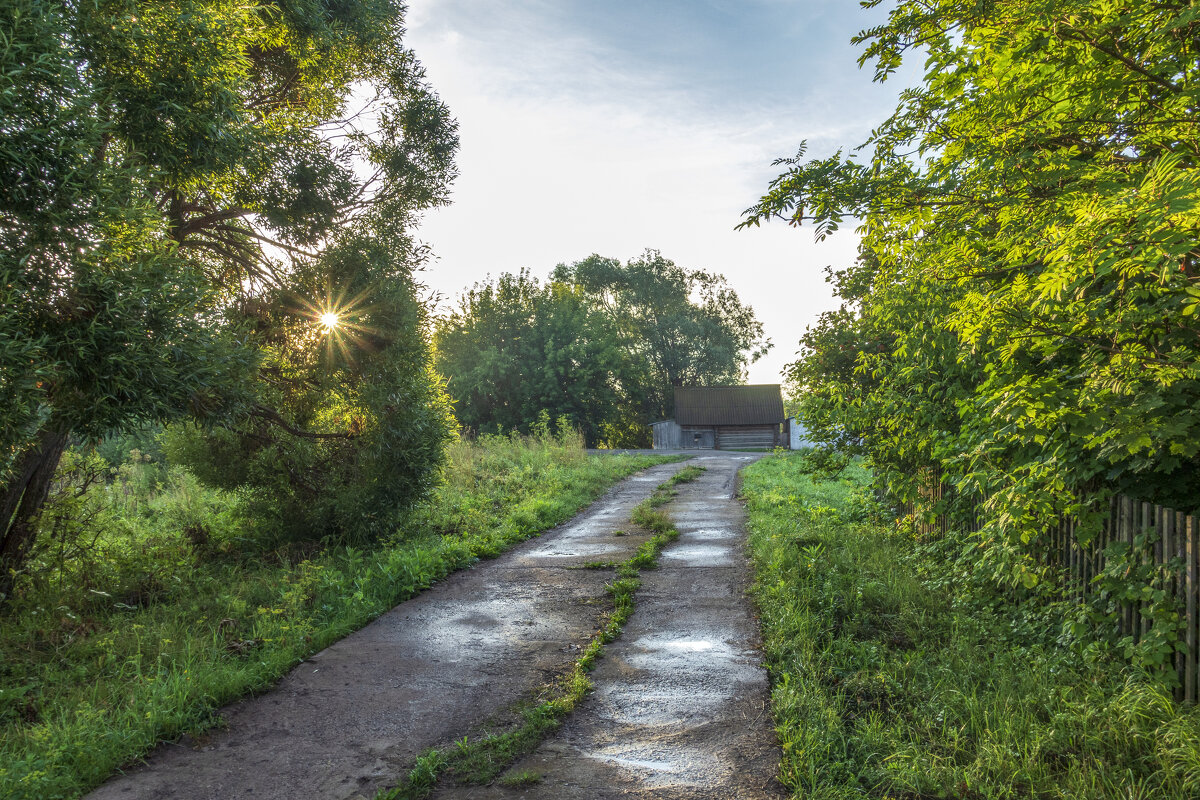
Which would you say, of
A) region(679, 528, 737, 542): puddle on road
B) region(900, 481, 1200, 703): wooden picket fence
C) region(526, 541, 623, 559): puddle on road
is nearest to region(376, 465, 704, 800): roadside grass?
region(526, 541, 623, 559): puddle on road

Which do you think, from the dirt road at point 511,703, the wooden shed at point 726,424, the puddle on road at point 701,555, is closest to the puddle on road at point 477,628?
the dirt road at point 511,703

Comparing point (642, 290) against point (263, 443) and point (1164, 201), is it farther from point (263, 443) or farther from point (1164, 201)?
point (1164, 201)

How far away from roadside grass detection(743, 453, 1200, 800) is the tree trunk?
6.81m

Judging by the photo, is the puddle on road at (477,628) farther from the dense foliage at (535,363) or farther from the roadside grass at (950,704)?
the dense foliage at (535,363)

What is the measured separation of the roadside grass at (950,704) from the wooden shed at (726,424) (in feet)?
144

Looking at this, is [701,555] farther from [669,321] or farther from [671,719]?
[669,321]

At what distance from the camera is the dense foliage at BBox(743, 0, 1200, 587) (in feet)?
11.1

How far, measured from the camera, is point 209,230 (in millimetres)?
8344

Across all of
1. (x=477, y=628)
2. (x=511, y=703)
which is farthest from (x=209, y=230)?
(x=511, y=703)

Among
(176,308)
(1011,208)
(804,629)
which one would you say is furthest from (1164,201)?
(176,308)

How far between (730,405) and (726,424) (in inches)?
65.5

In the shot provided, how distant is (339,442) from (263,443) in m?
0.97

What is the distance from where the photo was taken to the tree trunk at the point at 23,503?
21.2ft

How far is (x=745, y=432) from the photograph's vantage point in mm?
51125
